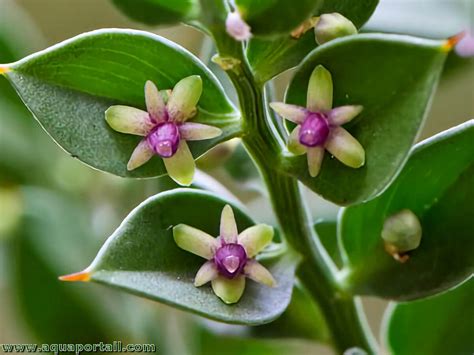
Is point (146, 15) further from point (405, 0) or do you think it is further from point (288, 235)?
point (405, 0)

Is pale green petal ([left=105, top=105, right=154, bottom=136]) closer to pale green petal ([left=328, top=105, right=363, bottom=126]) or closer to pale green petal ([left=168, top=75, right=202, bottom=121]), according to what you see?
pale green petal ([left=168, top=75, right=202, bottom=121])

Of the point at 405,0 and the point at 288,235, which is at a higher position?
the point at 405,0

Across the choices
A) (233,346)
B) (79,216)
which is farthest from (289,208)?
(79,216)

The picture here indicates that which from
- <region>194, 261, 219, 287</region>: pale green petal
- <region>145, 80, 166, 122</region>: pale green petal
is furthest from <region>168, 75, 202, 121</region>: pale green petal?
<region>194, 261, 219, 287</region>: pale green petal

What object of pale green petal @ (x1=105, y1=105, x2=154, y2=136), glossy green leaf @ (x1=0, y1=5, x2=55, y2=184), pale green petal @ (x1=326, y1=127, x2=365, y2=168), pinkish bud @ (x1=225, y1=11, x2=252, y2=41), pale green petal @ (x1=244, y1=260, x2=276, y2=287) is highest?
glossy green leaf @ (x1=0, y1=5, x2=55, y2=184)

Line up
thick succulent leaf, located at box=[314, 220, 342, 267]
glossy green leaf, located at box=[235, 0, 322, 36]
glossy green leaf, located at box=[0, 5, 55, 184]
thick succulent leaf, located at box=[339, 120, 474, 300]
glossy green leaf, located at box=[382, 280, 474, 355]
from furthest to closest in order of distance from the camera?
glossy green leaf, located at box=[0, 5, 55, 184]
thick succulent leaf, located at box=[314, 220, 342, 267]
glossy green leaf, located at box=[382, 280, 474, 355]
thick succulent leaf, located at box=[339, 120, 474, 300]
glossy green leaf, located at box=[235, 0, 322, 36]

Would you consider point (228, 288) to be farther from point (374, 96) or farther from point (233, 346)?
point (233, 346)

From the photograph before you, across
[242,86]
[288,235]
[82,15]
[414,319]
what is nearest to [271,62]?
[242,86]

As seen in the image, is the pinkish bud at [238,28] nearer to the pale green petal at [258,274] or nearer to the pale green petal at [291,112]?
the pale green petal at [291,112]
